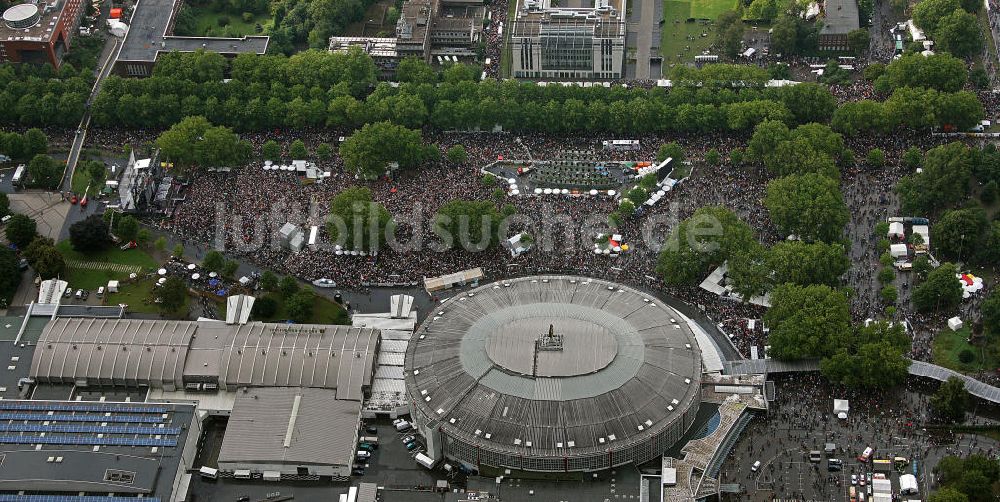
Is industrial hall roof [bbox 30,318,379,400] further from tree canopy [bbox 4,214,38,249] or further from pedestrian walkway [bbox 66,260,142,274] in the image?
tree canopy [bbox 4,214,38,249]

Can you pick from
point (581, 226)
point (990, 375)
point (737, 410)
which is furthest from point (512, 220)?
point (990, 375)

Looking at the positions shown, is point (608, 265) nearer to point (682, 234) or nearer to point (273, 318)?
point (682, 234)

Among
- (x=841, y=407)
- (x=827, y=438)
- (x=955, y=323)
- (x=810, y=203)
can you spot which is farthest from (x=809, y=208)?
(x=827, y=438)

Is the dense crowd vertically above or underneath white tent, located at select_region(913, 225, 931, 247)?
underneath

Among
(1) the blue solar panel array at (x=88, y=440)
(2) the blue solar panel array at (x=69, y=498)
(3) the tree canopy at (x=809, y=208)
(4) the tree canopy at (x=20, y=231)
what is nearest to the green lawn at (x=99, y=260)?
(4) the tree canopy at (x=20, y=231)

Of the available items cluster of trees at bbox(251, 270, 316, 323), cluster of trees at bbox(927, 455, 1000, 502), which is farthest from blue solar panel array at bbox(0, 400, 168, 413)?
cluster of trees at bbox(927, 455, 1000, 502)

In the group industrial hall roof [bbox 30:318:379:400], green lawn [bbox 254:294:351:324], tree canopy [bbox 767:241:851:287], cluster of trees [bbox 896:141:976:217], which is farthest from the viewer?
cluster of trees [bbox 896:141:976:217]

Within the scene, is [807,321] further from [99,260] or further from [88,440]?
[99,260]
